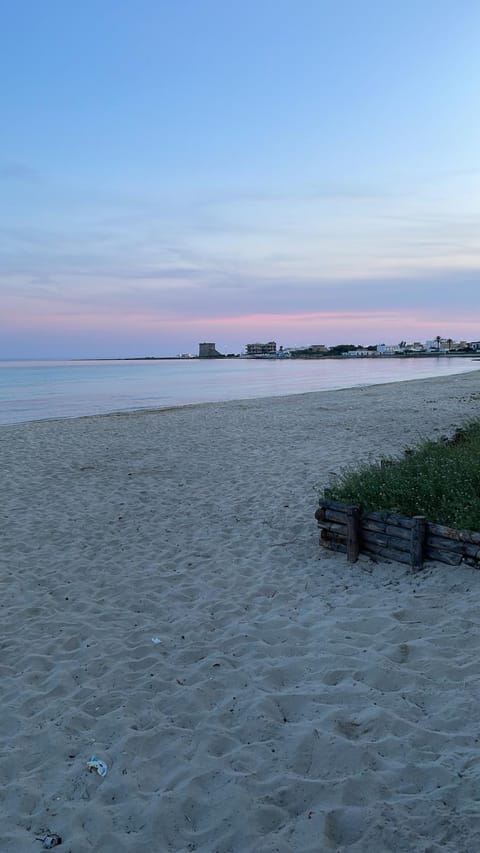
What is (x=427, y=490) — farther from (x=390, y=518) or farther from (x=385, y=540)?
(x=385, y=540)

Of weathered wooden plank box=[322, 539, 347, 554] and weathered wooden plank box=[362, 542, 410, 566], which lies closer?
weathered wooden plank box=[362, 542, 410, 566]

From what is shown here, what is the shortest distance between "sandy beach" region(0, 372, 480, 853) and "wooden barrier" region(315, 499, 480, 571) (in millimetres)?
165

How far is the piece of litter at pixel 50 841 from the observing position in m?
2.94

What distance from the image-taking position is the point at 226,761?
343 cm

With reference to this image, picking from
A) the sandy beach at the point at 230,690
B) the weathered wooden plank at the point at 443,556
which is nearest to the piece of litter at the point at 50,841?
the sandy beach at the point at 230,690

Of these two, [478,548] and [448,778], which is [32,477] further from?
[448,778]

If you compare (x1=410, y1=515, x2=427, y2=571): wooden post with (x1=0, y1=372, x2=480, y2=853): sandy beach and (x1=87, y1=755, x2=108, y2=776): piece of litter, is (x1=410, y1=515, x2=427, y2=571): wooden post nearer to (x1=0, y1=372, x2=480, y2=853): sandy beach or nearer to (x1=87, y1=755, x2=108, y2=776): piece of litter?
(x1=0, y1=372, x2=480, y2=853): sandy beach

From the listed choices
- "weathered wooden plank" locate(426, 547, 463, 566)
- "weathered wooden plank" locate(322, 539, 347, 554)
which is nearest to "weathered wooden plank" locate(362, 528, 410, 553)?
"weathered wooden plank" locate(426, 547, 463, 566)

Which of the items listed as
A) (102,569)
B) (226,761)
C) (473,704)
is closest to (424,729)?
(473,704)

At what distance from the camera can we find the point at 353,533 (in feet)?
20.8

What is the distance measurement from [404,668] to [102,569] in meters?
3.93

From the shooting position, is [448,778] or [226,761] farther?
[226,761]

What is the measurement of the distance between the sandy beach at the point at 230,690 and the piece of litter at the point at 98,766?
3 centimetres

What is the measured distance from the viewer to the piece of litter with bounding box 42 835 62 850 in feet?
9.63
